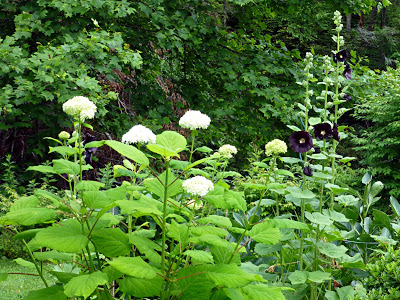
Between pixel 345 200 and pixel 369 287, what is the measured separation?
61cm

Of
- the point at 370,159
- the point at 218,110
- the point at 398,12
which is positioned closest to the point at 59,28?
the point at 218,110

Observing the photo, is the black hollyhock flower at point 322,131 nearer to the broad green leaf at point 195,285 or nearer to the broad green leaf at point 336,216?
the broad green leaf at point 336,216

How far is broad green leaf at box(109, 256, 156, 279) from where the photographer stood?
1.01m

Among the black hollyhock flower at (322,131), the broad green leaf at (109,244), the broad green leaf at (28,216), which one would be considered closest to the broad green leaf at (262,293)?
the broad green leaf at (109,244)

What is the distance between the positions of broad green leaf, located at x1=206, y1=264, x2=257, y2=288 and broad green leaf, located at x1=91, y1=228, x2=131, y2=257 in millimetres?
278

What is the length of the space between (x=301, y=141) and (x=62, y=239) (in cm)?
123

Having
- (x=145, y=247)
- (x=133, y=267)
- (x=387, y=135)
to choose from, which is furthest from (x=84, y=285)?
(x=387, y=135)

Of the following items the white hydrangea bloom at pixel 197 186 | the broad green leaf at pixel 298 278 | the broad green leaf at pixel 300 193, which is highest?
the white hydrangea bloom at pixel 197 186

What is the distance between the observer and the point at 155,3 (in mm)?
5062

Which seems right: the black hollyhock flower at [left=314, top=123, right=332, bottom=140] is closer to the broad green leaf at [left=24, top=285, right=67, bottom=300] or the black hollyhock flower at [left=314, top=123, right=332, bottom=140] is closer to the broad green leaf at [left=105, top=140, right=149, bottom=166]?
the broad green leaf at [left=105, top=140, right=149, bottom=166]

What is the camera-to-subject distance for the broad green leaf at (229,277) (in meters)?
1.04

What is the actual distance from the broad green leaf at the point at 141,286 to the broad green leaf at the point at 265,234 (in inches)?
13.9

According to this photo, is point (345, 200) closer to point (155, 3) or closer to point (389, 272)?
point (389, 272)

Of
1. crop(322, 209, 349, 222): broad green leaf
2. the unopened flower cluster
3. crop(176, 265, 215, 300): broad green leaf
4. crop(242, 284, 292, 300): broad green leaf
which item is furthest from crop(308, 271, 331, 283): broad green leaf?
the unopened flower cluster
